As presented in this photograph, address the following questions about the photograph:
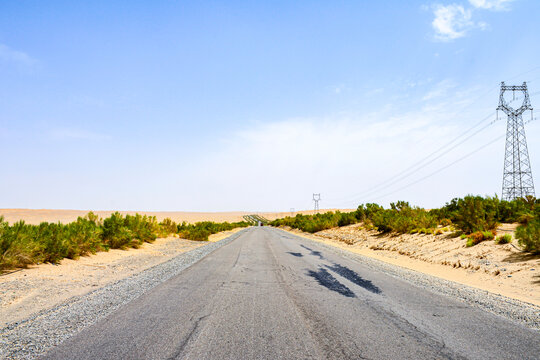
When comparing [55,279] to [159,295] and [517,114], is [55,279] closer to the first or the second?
[159,295]

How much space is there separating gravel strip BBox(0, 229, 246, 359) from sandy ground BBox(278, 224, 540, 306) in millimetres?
9077

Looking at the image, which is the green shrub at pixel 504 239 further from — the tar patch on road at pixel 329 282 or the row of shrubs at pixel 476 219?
the tar patch on road at pixel 329 282

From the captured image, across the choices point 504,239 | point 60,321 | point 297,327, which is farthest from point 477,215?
point 60,321

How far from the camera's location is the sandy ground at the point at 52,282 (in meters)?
6.00

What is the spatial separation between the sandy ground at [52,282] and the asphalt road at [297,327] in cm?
205

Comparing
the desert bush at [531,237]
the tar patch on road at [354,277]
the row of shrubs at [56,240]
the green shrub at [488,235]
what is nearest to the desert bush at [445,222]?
the green shrub at [488,235]

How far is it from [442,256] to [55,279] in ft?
50.2

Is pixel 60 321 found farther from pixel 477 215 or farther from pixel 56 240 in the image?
pixel 477 215

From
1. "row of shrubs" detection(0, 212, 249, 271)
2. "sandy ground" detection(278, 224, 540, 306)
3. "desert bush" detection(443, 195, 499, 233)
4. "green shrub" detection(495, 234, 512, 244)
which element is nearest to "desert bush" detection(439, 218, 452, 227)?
"sandy ground" detection(278, 224, 540, 306)

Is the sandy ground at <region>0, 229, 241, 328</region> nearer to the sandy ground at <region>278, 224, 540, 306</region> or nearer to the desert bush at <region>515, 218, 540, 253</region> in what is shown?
the sandy ground at <region>278, 224, 540, 306</region>

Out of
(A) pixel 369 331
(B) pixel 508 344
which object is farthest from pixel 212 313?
(B) pixel 508 344

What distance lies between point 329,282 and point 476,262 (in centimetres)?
773

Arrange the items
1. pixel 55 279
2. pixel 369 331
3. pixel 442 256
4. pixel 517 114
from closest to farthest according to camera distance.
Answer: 1. pixel 369 331
2. pixel 55 279
3. pixel 442 256
4. pixel 517 114

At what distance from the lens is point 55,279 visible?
333 inches
